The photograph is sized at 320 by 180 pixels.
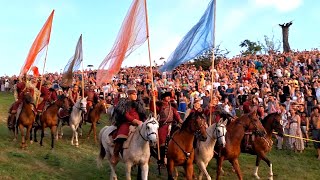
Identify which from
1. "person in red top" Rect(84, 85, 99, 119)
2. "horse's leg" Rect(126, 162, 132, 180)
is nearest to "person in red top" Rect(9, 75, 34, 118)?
"person in red top" Rect(84, 85, 99, 119)

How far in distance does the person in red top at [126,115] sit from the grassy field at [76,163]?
2684 mm

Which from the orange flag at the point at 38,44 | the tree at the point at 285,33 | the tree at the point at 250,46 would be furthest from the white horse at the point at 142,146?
the tree at the point at 250,46

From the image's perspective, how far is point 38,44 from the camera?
60.8 ft

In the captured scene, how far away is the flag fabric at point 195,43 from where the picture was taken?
1366 centimetres

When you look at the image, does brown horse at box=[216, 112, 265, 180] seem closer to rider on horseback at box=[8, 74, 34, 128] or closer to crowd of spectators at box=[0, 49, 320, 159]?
crowd of spectators at box=[0, 49, 320, 159]

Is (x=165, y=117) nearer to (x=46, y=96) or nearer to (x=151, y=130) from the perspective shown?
(x=151, y=130)

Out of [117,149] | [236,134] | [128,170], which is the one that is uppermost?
[236,134]

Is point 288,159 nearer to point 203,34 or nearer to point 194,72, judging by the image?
point 203,34

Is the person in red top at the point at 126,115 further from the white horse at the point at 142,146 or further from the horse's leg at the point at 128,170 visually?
the horse's leg at the point at 128,170

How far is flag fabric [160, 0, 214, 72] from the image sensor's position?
13664 mm

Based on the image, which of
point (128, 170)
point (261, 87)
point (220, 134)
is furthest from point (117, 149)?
point (261, 87)

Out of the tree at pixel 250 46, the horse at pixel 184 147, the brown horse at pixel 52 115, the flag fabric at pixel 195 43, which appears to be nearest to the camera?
the horse at pixel 184 147

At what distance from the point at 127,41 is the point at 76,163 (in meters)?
5.30

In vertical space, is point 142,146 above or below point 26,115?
below
